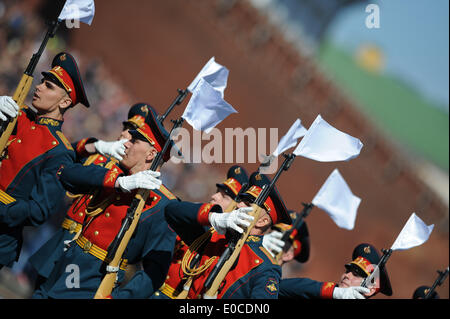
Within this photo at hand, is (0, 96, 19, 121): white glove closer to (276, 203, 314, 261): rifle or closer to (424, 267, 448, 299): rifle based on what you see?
(276, 203, 314, 261): rifle

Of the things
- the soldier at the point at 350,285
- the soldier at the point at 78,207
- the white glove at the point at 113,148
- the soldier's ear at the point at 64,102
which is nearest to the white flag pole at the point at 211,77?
the soldier at the point at 78,207

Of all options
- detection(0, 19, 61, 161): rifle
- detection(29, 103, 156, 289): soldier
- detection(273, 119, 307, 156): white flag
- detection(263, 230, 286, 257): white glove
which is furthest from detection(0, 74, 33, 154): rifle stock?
detection(263, 230, 286, 257): white glove

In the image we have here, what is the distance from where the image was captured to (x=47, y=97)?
4270 millimetres

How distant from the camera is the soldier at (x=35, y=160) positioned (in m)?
4.04

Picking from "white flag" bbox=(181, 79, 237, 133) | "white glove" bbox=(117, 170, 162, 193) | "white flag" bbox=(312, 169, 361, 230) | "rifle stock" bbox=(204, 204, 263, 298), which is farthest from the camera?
"white flag" bbox=(312, 169, 361, 230)

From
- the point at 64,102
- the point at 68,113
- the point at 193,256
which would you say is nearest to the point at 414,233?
the point at 193,256

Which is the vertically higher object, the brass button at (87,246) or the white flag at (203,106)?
the white flag at (203,106)

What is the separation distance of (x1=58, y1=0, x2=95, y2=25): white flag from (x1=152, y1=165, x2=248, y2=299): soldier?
6.18ft


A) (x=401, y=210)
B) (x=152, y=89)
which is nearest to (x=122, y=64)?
(x=152, y=89)

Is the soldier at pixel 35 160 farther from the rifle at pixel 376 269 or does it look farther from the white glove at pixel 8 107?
the rifle at pixel 376 269

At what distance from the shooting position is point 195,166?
43.6ft

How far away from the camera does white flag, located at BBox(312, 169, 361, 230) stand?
5152 mm

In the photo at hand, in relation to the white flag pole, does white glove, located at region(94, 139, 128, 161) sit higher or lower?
lower
